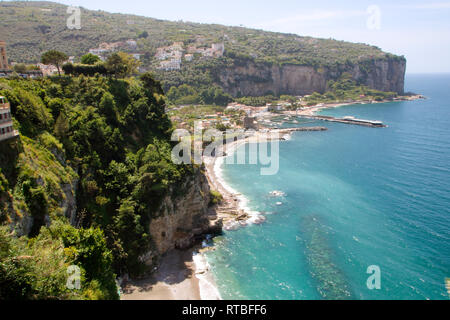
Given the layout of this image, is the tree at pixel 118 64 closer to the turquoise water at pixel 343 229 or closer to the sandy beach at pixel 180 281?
the turquoise water at pixel 343 229

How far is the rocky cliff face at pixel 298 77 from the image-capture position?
482 ft

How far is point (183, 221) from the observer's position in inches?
1380

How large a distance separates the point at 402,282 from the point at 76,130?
108 feet

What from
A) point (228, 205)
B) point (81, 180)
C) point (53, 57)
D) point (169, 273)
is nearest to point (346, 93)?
point (228, 205)

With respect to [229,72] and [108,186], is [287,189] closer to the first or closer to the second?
[108,186]

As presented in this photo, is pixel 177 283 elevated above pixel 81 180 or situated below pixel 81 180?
below

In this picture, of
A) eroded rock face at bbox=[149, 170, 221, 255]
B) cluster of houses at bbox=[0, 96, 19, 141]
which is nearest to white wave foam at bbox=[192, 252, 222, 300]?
eroded rock face at bbox=[149, 170, 221, 255]

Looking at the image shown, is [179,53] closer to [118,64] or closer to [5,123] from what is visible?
[118,64]

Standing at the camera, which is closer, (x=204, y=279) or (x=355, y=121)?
(x=204, y=279)

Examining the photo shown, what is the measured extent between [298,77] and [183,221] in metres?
142

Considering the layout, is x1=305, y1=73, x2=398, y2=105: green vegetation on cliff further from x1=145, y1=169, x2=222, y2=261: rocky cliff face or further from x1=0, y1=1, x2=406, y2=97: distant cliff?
x1=145, y1=169, x2=222, y2=261: rocky cliff face
